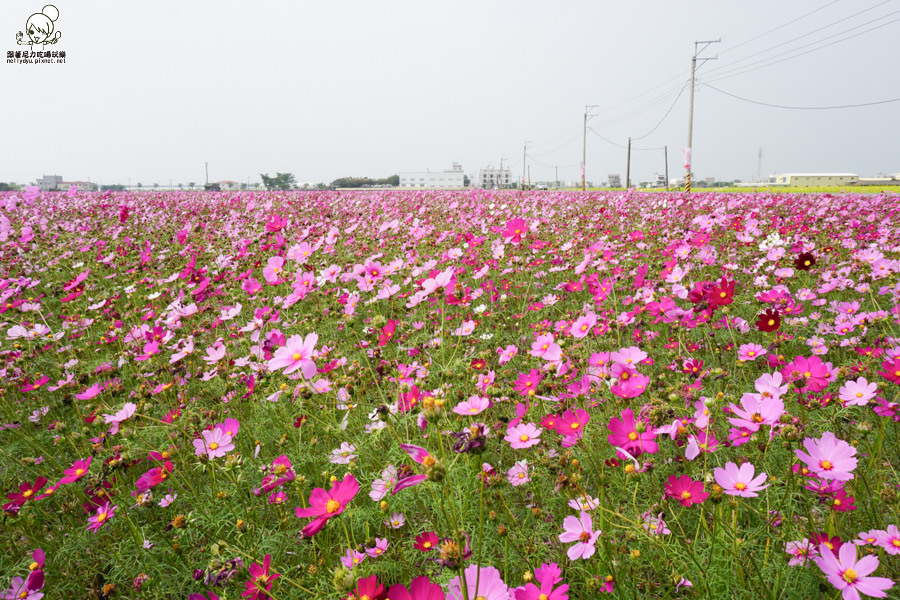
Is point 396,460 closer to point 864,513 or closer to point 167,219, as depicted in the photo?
point 864,513

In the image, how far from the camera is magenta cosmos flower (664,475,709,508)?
79 cm

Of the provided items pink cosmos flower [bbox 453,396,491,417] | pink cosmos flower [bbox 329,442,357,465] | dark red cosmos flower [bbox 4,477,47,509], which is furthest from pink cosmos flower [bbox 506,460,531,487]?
dark red cosmos flower [bbox 4,477,47,509]

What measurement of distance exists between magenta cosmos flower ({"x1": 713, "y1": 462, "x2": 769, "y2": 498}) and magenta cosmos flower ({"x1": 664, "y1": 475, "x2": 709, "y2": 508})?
0.05 metres

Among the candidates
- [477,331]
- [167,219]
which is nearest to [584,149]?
[167,219]

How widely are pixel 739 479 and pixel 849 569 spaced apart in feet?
0.58

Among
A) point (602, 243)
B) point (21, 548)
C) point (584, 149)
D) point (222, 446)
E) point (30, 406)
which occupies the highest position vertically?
point (584, 149)

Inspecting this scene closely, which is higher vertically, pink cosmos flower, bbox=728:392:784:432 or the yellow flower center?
pink cosmos flower, bbox=728:392:784:432

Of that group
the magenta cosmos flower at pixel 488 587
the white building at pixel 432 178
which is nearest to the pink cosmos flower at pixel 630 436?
the magenta cosmos flower at pixel 488 587

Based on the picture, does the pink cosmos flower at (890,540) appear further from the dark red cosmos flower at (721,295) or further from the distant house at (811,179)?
the distant house at (811,179)

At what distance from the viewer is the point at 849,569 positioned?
27.3 inches

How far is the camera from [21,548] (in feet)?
4.45

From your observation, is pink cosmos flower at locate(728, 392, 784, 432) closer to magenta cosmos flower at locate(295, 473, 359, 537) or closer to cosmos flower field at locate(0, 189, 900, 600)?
cosmos flower field at locate(0, 189, 900, 600)

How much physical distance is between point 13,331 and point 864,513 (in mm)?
3161

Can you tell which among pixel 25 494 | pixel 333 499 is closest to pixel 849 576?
pixel 333 499
